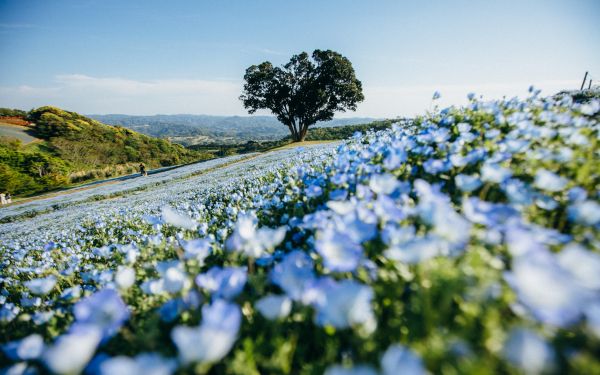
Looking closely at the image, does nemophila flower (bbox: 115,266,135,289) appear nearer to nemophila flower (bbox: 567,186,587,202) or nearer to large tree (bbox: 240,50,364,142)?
nemophila flower (bbox: 567,186,587,202)

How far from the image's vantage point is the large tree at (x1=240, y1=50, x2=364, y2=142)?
42625 millimetres

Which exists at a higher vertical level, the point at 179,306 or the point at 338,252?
the point at 338,252

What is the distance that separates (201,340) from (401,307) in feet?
3.08

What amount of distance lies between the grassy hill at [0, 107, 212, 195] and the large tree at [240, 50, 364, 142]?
26.1 m

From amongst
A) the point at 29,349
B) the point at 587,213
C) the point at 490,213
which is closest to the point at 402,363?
the point at 490,213

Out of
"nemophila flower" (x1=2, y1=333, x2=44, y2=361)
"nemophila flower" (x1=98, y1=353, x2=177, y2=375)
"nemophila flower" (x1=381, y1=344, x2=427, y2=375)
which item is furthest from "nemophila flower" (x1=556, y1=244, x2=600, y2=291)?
"nemophila flower" (x1=2, y1=333, x2=44, y2=361)

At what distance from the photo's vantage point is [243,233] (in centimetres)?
184

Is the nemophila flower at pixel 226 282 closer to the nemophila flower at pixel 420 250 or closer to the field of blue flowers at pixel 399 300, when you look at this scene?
the field of blue flowers at pixel 399 300

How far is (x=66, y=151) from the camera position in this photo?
183 feet

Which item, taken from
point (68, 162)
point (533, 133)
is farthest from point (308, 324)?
point (68, 162)

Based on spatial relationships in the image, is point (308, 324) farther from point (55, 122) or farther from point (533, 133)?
point (55, 122)

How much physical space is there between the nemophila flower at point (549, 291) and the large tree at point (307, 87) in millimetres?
43874

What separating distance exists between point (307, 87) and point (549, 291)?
1799 inches

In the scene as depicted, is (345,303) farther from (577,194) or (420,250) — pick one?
(577,194)
